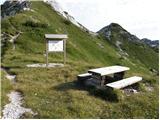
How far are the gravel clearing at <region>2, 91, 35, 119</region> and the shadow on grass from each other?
10.6 ft

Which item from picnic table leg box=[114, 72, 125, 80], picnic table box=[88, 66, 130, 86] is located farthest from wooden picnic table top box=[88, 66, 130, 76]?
picnic table leg box=[114, 72, 125, 80]

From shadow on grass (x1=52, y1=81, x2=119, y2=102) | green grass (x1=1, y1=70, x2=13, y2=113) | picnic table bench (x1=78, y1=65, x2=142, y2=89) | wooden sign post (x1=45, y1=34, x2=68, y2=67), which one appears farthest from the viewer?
wooden sign post (x1=45, y1=34, x2=68, y2=67)

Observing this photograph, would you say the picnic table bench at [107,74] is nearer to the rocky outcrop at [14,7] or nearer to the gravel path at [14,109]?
the gravel path at [14,109]

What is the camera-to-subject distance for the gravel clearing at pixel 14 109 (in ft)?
52.0

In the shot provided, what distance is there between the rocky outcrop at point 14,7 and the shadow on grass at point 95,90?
215ft

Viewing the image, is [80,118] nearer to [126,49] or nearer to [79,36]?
[79,36]

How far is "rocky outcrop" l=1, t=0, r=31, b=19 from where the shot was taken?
3475 inches

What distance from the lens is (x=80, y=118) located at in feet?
51.9

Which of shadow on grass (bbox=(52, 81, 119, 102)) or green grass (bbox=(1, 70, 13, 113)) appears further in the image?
shadow on grass (bbox=(52, 81, 119, 102))

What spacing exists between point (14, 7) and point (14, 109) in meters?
84.5

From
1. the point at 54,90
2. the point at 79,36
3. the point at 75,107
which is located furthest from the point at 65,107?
the point at 79,36

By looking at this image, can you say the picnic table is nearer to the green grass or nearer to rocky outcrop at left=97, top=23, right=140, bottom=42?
the green grass

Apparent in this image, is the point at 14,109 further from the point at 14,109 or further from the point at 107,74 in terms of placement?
the point at 107,74

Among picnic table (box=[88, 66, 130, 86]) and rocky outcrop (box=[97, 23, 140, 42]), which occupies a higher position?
rocky outcrop (box=[97, 23, 140, 42])
